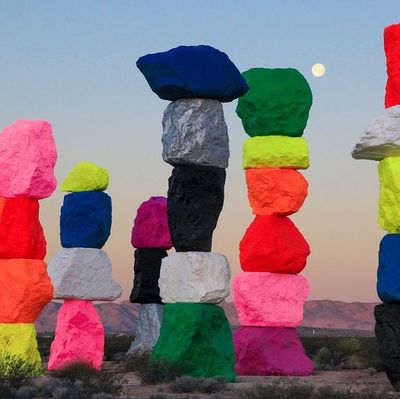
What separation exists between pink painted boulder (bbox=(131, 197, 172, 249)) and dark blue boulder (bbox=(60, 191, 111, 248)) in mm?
3959

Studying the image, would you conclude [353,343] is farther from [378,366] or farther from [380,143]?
[380,143]

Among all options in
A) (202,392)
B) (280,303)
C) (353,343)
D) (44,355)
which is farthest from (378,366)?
(44,355)

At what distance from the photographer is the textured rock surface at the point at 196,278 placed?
15867mm

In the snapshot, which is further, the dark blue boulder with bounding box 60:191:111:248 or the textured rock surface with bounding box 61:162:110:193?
the textured rock surface with bounding box 61:162:110:193

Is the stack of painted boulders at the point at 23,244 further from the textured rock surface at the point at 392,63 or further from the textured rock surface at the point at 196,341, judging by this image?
the textured rock surface at the point at 392,63

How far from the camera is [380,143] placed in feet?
49.6

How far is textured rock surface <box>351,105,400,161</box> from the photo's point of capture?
49.4ft

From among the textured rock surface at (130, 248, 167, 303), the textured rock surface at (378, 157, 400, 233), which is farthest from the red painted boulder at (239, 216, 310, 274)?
the textured rock surface at (130, 248, 167, 303)

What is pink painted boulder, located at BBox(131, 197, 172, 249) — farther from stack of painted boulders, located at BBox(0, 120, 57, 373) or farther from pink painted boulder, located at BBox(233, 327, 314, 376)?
stack of painted boulders, located at BBox(0, 120, 57, 373)

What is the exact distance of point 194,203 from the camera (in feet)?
52.7

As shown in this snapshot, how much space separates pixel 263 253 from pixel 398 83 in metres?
5.24

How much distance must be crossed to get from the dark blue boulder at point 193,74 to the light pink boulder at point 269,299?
4.51 m

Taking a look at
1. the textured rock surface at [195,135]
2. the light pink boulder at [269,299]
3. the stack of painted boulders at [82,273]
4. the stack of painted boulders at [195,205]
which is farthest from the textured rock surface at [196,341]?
the stack of painted boulders at [82,273]

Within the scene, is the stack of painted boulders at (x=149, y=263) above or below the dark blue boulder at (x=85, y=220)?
below
